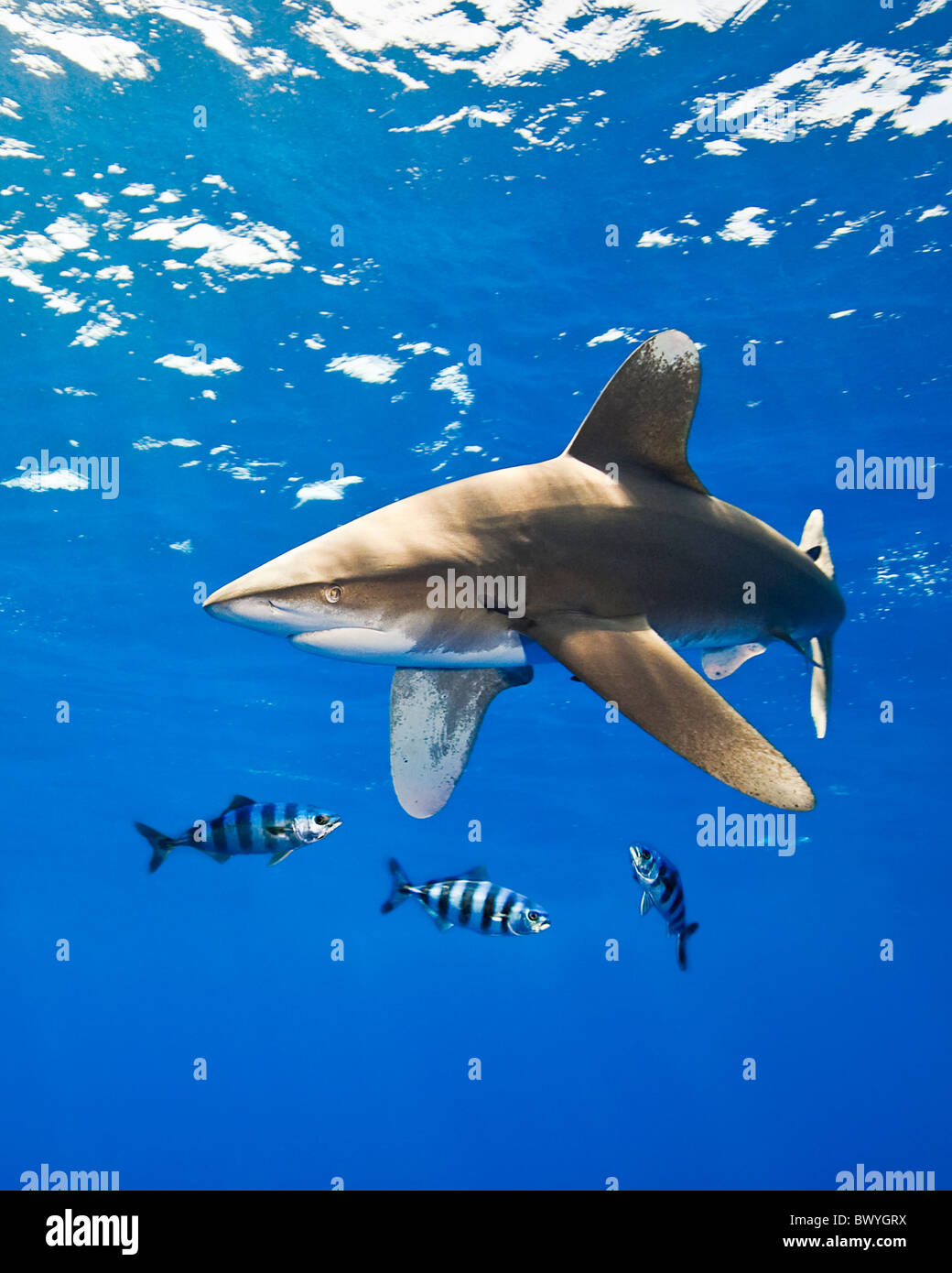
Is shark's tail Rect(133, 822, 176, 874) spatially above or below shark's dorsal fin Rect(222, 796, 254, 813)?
below

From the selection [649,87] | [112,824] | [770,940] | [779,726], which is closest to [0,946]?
[112,824]

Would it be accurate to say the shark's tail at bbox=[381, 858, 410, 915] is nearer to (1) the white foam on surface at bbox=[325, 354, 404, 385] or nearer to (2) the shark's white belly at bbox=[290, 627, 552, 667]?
(2) the shark's white belly at bbox=[290, 627, 552, 667]

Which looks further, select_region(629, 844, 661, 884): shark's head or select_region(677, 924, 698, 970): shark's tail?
select_region(677, 924, 698, 970): shark's tail

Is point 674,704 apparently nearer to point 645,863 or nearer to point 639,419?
point 639,419

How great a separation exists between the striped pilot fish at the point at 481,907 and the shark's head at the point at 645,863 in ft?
3.05

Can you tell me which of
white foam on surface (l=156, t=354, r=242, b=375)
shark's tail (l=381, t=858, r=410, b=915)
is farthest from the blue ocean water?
shark's tail (l=381, t=858, r=410, b=915)

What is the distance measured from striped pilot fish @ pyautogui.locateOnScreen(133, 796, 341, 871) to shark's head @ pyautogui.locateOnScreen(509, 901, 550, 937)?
5.59 ft

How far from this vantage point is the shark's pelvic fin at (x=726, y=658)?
4.48 meters

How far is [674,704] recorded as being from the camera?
2.54 metres

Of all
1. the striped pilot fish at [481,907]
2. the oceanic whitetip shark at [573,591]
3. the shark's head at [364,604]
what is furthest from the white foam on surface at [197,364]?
the shark's head at [364,604]

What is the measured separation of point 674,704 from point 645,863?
4570 millimetres

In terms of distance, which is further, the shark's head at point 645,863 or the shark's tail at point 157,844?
the shark's tail at point 157,844

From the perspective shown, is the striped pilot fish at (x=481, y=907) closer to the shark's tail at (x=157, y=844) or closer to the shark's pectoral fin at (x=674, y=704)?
the shark's tail at (x=157, y=844)

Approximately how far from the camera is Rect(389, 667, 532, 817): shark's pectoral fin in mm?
3594
